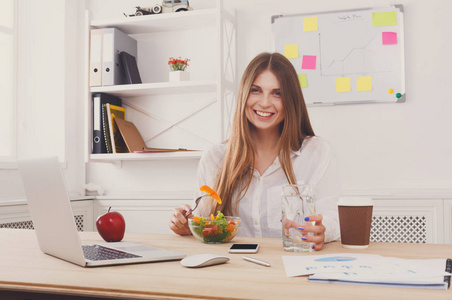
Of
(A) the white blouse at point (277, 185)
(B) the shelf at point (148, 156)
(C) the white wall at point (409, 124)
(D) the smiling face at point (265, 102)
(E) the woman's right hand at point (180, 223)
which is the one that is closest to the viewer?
(E) the woman's right hand at point (180, 223)

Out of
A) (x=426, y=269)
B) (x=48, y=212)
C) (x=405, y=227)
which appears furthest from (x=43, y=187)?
(x=405, y=227)

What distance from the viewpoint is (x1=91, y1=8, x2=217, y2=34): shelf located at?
105 inches

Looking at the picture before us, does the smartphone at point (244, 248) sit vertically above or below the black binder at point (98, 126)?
below

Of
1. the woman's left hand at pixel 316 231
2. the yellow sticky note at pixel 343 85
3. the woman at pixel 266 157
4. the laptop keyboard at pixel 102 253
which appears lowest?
the laptop keyboard at pixel 102 253

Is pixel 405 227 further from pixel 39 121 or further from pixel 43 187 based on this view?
pixel 39 121

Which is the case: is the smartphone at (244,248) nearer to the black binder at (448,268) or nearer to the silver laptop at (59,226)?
the silver laptop at (59,226)

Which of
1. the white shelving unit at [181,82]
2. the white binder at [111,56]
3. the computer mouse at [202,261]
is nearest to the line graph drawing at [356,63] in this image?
the white shelving unit at [181,82]

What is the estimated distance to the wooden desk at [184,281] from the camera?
74 centimetres

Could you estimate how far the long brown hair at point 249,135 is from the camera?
1.77 m

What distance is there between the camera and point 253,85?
73.7 inches

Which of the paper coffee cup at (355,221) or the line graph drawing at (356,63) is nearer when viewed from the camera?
the paper coffee cup at (355,221)

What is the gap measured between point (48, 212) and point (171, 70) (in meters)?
1.81

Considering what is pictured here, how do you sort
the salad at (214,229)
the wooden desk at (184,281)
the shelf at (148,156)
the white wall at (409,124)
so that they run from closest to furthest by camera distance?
the wooden desk at (184,281) < the salad at (214,229) < the white wall at (409,124) < the shelf at (148,156)

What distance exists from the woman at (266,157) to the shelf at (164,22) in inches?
36.6
